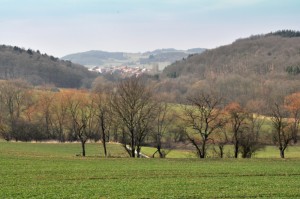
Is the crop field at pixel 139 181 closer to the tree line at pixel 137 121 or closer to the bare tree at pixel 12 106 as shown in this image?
the tree line at pixel 137 121

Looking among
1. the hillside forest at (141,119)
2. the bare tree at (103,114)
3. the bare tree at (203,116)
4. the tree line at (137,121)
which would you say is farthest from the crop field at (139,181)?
the bare tree at (103,114)

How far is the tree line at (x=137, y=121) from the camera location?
7456cm

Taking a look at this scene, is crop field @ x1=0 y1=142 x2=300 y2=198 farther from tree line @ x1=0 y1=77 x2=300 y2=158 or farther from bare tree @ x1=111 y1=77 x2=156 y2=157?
tree line @ x1=0 y1=77 x2=300 y2=158

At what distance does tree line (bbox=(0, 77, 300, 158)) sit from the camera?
74.6m

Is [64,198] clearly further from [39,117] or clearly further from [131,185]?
[39,117]

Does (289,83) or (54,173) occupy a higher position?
(289,83)

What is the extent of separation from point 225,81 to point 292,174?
143240mm

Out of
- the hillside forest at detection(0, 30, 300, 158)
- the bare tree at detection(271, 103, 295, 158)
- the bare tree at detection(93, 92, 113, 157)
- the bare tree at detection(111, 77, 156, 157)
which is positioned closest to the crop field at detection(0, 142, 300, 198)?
the bare tree at detection(111, 77, 156, 157)

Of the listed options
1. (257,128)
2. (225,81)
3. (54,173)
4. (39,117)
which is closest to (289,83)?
(225,81)

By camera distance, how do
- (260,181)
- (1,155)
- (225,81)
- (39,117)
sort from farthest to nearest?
(225,81), (39,117), (1,155), (260,181)

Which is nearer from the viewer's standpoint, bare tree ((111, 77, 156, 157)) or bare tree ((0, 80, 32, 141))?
bare tree ((111, 77, 156, 157))

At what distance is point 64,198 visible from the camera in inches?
1003

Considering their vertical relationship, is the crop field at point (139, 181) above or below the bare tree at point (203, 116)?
below

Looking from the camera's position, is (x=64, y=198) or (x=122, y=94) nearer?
(x=64, y=198)
